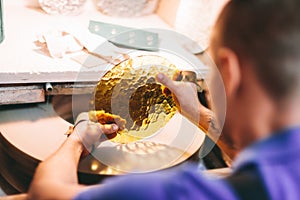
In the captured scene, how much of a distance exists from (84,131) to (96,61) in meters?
0.36

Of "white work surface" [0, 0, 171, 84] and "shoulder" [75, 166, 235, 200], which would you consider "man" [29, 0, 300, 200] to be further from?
"white work surface" [0, 0, 171, 84]

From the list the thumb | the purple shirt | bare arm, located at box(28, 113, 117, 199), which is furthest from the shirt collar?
the thumb

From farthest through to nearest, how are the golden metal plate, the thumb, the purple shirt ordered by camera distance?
the golden metal plate, the thumb, the purple shirt

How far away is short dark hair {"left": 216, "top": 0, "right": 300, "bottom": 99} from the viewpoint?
57 cm

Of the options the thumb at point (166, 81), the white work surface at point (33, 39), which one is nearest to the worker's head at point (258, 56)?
the thumb at point (166, 81)

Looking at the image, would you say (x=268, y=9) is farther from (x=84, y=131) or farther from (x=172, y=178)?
(x=84, y=131)

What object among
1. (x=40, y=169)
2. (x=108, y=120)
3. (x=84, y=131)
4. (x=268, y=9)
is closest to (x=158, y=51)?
(x=108, y=120)

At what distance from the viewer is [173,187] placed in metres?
0.56

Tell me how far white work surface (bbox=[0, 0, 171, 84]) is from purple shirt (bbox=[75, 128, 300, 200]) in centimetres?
83

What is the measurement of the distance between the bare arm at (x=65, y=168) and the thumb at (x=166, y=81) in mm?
188

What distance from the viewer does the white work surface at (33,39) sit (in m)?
1.34

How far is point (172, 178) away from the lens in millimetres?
572

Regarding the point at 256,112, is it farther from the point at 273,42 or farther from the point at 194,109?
the point at 194,109

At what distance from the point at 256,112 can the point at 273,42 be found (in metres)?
0.10
